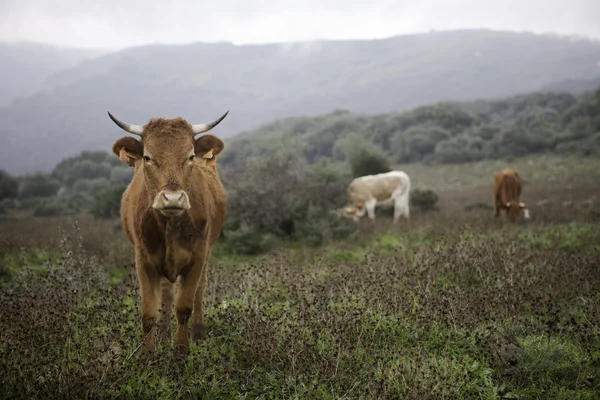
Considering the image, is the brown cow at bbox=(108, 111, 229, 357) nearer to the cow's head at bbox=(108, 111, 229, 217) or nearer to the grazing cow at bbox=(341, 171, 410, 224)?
the cow's head at bbox=(108, 111, 229, 217)

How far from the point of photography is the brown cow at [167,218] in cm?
380

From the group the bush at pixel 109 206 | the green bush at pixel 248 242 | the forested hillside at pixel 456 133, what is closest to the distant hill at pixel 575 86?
the forested hillside at pixel 456 133

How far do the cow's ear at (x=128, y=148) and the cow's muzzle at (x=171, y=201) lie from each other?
83cm

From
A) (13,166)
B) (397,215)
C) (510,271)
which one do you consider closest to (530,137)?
(397,215)

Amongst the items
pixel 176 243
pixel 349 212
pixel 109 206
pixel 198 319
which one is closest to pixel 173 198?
pixel 176 243

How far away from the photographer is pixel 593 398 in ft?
11.5

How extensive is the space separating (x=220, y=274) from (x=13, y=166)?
90132mm

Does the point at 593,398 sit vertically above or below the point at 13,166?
above

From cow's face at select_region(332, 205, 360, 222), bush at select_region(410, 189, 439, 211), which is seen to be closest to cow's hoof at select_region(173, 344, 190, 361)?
cow's face at select_region(332, 205, 360, 222)

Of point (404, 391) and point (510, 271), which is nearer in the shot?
point (404, 391)

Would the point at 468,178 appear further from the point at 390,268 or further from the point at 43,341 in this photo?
the point at 43,341

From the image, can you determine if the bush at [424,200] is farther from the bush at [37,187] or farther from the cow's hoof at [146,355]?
the bush at [37,187]

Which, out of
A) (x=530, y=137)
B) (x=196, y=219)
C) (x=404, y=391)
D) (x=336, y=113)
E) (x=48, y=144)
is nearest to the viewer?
(x=404, y=391)

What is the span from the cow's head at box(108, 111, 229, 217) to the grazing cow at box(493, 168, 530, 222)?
10.9 meters
